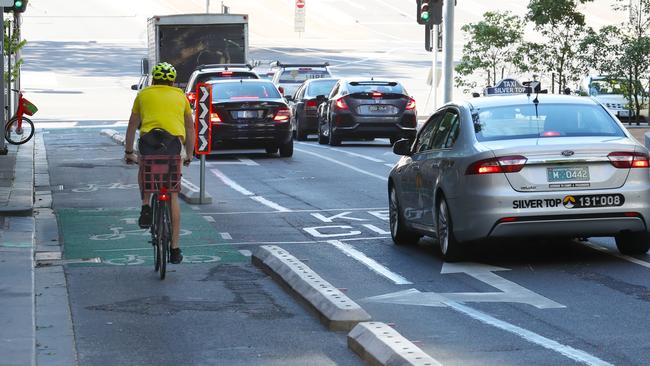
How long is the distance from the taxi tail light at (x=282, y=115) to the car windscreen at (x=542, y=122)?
1533 centimetres

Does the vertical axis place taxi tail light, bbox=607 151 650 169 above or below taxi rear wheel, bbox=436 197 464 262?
above

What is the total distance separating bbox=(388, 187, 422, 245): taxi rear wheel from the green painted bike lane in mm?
1592

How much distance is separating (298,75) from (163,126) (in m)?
31.8

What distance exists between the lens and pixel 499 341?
361 inches

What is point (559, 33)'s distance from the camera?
39.8m

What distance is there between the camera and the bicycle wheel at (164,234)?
12.1m

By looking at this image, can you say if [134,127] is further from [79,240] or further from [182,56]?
[182,56]

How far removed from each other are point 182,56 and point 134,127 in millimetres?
26778

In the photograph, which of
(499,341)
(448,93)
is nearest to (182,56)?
(448,93)

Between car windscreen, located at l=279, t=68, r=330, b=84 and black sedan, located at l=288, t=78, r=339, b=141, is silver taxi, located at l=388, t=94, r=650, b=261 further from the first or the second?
car windscreen, located at l=279, t=68, r=330, b=84

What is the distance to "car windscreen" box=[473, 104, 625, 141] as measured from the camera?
1284 centimetres

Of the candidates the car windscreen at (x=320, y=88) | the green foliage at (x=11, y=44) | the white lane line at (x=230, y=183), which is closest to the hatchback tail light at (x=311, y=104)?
the car windscreen at (x=320, y=88)

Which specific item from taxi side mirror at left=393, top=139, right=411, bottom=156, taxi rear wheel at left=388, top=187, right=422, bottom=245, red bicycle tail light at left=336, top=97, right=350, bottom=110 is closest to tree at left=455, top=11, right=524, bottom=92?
red bicycle tail light at left=336, top=97, right=350, bottom=110

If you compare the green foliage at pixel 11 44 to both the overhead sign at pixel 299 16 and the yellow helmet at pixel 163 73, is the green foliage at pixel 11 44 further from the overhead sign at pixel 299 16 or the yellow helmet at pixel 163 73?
the overhead sign at pixel 299 16
